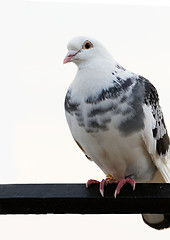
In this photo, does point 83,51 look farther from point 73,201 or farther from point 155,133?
point 73,201

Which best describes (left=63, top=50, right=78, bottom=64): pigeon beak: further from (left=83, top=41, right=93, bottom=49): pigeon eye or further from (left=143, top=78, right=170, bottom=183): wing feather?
(left=143, top=78, right=170, bottom=183): wing feather

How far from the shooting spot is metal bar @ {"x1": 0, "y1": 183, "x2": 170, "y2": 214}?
1.34m

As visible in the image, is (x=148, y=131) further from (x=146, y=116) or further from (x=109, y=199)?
(x=109, y=199)

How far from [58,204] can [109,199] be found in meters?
0.17

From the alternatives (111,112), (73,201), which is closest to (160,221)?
(111,112)

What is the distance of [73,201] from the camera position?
1.33m

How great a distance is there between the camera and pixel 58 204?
1.34 metres

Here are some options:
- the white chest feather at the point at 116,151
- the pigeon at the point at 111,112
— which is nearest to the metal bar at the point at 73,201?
the pigeon at the point at 111,112

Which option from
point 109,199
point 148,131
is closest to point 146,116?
point 148,131

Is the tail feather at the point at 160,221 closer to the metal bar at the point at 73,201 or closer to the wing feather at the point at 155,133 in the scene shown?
the wing feather at the point at 155,133

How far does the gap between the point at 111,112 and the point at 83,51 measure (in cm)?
26

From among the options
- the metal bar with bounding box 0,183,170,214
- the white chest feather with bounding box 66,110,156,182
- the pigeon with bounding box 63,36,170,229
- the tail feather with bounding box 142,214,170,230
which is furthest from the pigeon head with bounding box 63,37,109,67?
the tail feather with bounding box 142,214,170,230

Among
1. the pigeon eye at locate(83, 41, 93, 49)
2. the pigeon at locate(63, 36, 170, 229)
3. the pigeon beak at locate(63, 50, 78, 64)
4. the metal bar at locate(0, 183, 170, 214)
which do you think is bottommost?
the metal bar at locate(0, 183, 170, 214)

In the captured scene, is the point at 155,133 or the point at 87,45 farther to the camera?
the point at 155,133
